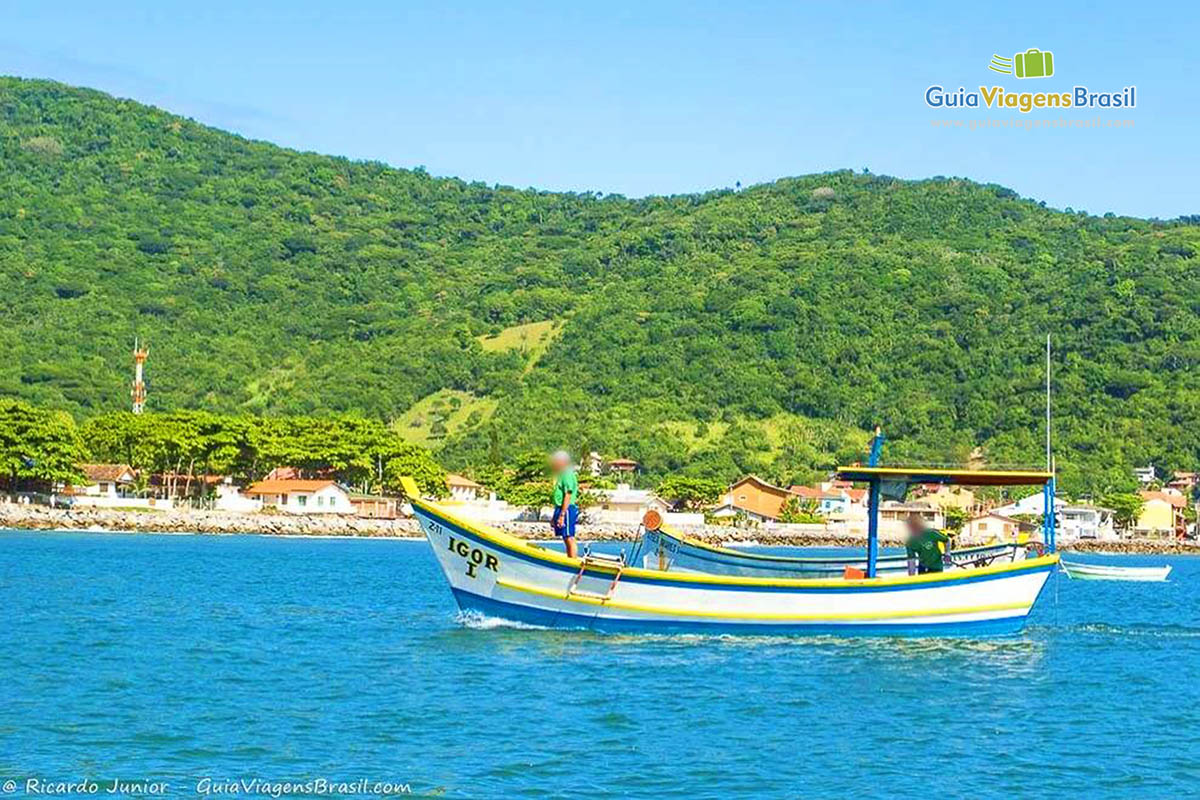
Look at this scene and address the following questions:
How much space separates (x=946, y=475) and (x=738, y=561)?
635 centimetres

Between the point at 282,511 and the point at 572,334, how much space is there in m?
90.7

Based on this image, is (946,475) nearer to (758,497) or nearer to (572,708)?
(572,708)

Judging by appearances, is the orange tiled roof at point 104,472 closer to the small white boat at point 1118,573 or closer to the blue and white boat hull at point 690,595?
the small white boat at point 1118,573

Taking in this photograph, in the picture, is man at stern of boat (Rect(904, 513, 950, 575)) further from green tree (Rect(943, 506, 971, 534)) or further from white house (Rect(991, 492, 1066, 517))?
white house (Rect(991, 492, 1066, 517))

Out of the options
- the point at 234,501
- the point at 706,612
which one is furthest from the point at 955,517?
the point at 706,612

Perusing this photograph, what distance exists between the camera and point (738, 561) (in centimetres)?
3734

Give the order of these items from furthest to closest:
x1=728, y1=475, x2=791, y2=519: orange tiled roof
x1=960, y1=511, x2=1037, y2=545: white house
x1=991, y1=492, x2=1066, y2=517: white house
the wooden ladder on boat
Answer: x1=728, y1=475, x2=791, y2=519: orange tiled roof → x1=991, y1=492, x2=1066, y2=517: white house → x1=960, y1=511, x2=1037, y2=545: white house → the wooden ladder on boat

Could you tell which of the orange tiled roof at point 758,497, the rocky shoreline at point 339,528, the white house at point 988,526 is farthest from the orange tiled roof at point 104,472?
the white house at point 988,526

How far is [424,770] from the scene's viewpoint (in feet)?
67.0

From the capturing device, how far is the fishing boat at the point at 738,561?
119 feet

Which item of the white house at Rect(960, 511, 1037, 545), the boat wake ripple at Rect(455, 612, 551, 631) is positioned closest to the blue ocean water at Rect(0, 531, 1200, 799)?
the boat wake ripple at Rect(455, 612, 551, 631)

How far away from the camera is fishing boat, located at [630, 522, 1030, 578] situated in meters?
36.3

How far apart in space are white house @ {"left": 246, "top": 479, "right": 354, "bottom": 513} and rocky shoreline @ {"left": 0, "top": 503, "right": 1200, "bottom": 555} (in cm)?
254

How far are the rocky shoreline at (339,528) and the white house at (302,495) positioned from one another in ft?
8.35
